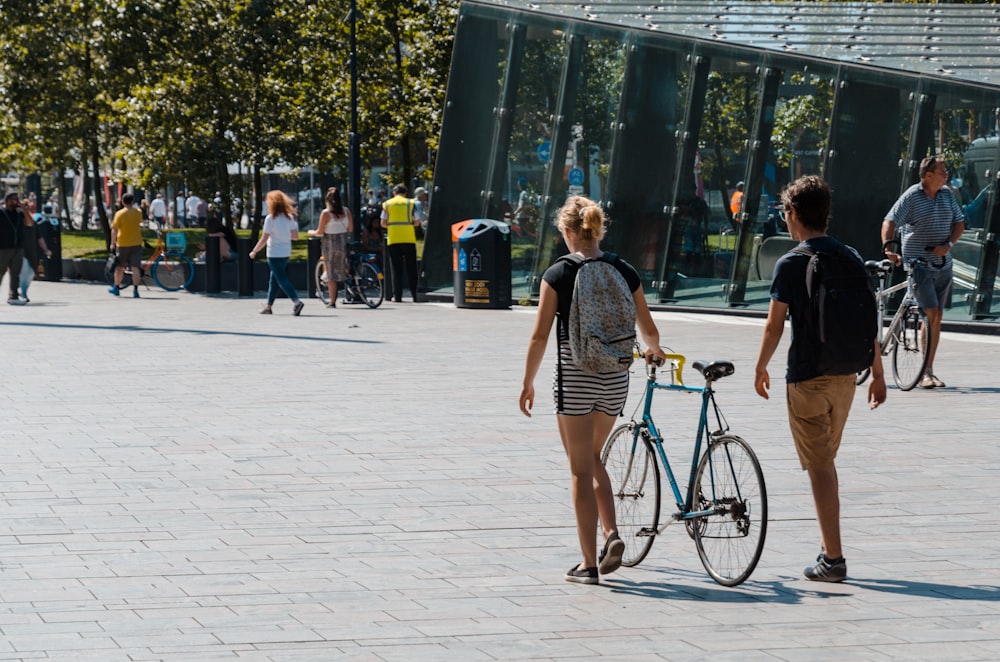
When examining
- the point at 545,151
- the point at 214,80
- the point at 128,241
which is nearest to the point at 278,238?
the point at 545,151

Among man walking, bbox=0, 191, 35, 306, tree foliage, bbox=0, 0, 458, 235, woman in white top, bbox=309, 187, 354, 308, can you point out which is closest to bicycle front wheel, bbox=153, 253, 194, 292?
man walking, bbox=0, 191, 35, 306

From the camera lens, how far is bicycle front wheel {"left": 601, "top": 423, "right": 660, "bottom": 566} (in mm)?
6219

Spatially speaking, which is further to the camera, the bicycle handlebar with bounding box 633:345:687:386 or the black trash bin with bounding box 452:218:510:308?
the black trash bin with bounding box 452:218:510:308

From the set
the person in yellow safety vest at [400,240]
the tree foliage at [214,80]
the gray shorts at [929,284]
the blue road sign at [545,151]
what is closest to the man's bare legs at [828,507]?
the gray shorts at [929,284]

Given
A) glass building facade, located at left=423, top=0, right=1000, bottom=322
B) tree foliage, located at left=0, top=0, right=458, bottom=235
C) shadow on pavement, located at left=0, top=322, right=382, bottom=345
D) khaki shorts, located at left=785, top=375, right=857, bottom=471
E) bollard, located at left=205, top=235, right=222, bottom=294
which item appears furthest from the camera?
tree foliage, located at left=0, top=0, right=458, bottom=235

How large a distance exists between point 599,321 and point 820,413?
0.90 meters

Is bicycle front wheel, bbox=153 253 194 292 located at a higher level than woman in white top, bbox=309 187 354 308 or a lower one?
lower

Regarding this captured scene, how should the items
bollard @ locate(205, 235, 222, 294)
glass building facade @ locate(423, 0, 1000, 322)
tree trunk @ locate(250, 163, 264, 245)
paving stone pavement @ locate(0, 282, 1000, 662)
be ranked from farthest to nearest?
tree trunk @ locate(250, 163, 264, 245), bollard @ locate(205, 235, 222, 294), glass building facade @ locate(423, 0, 1000, 322), paving stone pavement @ locate(0, 282, 1000, 662)

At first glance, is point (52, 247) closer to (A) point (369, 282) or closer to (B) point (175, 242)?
(B) point (175, 242)

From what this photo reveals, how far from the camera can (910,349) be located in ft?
39.4

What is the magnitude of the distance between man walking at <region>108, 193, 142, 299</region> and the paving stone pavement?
12.7 m

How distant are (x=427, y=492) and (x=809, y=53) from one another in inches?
513

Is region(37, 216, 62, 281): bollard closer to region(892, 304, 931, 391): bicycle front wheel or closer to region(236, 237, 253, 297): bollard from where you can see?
region(236, 237, 253, 297): bollard

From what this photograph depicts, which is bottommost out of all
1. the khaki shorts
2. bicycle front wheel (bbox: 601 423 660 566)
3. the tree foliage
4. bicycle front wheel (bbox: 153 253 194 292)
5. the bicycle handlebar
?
bicycle front wheel (bbox: 153 253 194 292)
